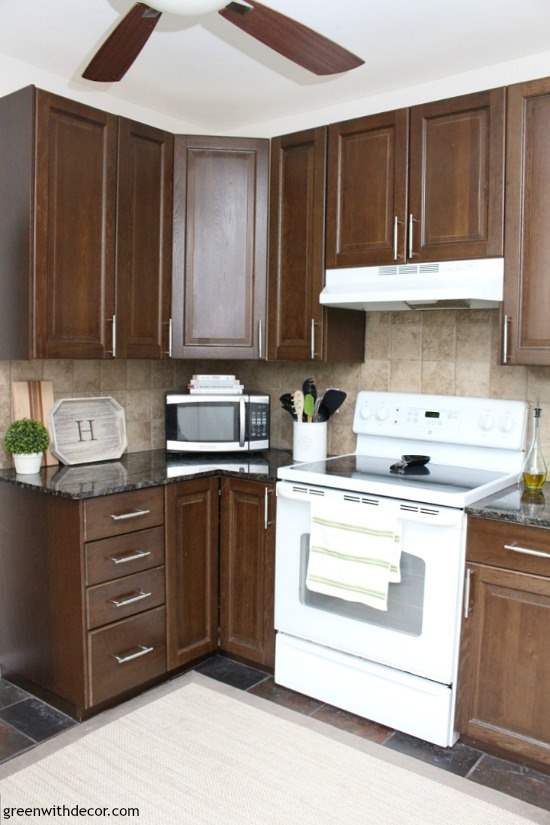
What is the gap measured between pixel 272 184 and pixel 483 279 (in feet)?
3.46

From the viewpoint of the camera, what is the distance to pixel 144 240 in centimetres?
296

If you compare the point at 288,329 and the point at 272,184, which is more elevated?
the point at 272,184

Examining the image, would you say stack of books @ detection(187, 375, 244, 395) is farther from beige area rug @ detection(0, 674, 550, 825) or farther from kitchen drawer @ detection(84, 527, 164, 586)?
beige area rug @ detection(0, 674, 550, 825)

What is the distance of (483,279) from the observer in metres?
2.50

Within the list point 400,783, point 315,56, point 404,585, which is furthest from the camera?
point 404,585

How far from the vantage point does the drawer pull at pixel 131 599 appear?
8.54 feet

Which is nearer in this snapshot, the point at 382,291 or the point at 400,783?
the point at 400,783

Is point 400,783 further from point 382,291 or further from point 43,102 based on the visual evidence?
point 43,102

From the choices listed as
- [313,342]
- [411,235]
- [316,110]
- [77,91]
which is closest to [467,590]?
[313,342]

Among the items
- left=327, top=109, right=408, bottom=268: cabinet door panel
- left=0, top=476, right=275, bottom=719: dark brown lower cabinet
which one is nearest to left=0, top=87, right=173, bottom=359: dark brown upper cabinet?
left=0, top=476, right=275, bottom=719: dark brown lower cabinet

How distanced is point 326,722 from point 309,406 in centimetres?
124

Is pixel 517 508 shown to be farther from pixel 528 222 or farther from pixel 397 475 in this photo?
pixel 528 222

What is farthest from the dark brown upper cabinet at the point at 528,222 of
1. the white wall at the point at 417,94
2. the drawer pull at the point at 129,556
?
the drawer pull at the point at 129,556

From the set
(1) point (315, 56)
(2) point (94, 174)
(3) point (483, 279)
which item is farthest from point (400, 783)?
(2) point (94, 174)
